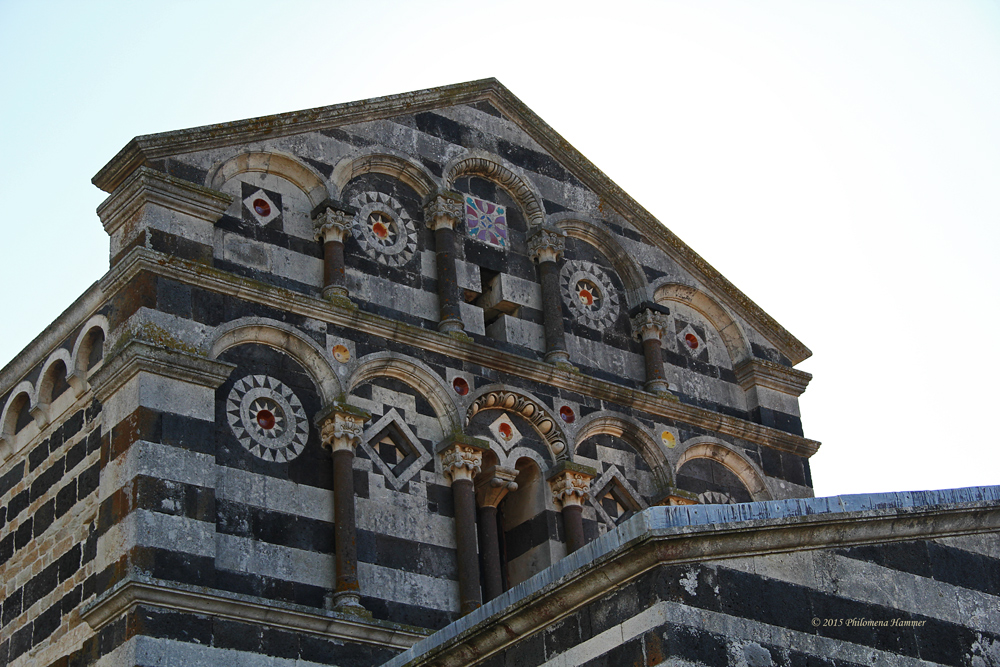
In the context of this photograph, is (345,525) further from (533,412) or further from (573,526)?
(533,412)

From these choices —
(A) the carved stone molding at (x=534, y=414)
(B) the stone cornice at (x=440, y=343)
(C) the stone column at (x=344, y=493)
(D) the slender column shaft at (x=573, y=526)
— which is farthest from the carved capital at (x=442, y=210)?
(D) the slender column shaft at (x=573, y=526)

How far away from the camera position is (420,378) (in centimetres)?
1616

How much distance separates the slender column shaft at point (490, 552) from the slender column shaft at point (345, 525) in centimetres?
170

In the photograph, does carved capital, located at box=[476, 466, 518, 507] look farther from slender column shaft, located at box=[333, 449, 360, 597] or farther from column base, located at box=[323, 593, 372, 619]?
column base, located at box=[323, 593, 372, 619]

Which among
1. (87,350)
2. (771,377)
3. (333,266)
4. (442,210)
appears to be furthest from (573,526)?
(87,350)

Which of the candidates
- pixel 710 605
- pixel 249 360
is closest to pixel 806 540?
pixel 710 605

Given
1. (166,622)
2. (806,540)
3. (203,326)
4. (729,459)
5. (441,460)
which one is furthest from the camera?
(729,459)

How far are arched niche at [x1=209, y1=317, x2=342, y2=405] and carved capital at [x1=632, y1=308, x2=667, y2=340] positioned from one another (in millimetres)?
4759

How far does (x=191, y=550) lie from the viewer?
→ 13570mm

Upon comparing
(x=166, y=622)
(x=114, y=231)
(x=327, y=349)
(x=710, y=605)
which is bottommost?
(x=710, y=605)

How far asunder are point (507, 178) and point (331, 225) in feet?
9.82

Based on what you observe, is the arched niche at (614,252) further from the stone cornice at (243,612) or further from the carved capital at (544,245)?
the stone cornice at (243,612)

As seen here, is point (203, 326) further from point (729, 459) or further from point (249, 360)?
point (729, 459)

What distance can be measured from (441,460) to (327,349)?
1.72m
